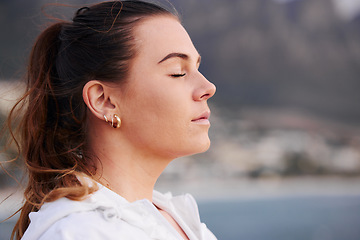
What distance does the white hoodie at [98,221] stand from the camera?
616 mm

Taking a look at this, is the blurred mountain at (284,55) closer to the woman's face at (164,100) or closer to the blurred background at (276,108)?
the blurred background at (276,108)

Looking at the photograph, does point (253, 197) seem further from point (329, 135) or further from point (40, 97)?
point (40, 97)

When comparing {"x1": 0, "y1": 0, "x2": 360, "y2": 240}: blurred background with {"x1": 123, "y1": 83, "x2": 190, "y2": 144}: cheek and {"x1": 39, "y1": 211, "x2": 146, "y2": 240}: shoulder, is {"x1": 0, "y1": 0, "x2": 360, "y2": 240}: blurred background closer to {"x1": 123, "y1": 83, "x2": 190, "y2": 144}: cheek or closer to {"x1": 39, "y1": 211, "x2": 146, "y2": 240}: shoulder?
{"x1": 123, "y1": 83, "x2": 190, "y2": 144}: cheek

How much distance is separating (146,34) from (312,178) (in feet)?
32.8

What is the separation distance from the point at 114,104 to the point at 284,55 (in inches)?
508

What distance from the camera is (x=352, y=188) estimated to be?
9.72 meters

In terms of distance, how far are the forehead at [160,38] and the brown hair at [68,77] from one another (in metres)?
0.02

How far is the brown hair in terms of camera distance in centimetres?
85

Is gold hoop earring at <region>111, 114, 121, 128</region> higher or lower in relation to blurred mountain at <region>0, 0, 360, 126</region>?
lower

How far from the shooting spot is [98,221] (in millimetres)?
646

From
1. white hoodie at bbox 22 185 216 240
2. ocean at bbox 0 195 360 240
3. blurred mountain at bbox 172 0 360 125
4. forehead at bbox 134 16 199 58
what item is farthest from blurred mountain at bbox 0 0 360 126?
white hoodie at bbox 22 185 216 240

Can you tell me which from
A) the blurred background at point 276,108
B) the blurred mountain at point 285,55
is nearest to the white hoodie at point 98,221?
the blurred background at point 276,108

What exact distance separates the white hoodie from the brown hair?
0.48 feet

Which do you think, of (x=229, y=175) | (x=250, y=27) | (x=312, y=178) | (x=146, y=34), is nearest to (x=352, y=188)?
(x=312, y=178)
